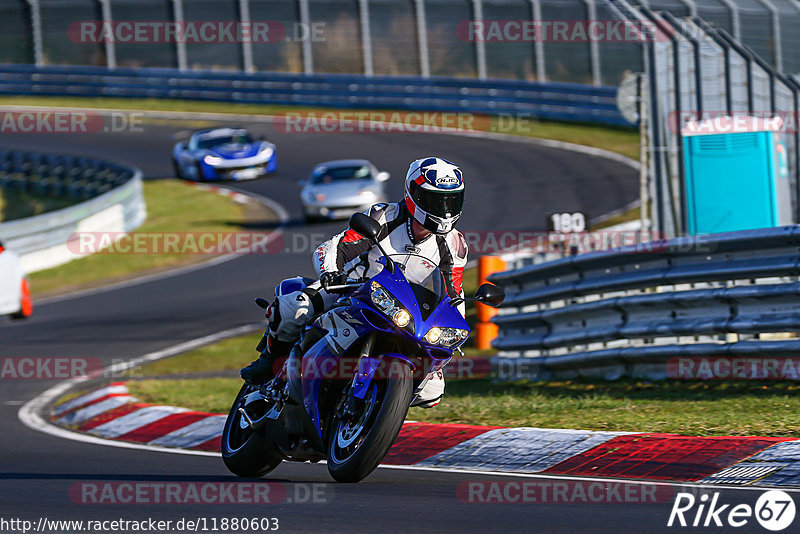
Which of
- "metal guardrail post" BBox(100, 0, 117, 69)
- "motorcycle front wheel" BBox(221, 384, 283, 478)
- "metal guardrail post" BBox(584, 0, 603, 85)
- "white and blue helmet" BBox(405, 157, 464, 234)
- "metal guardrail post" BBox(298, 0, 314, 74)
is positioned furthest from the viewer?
"metal guardrail post" BBox(100, 0, 117, 69)

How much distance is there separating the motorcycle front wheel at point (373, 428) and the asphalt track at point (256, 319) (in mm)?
151

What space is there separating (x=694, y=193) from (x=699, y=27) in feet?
6.41

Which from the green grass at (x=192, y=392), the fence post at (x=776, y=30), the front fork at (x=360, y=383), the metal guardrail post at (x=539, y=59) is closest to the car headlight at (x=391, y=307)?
the front fork at (x=360, y=383)

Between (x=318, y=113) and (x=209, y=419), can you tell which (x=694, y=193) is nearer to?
(x=209, y=419)

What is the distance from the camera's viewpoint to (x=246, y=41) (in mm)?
42438

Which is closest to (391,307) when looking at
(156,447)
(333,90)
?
(156,447)

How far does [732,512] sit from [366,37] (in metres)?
36.8

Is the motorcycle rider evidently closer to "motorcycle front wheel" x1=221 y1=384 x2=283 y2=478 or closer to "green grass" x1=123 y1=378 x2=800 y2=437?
"motorcycle front wheel" x1=221 y1=384 x2=283 y2=478

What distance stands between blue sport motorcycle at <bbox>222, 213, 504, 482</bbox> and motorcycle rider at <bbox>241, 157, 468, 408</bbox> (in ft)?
0.31

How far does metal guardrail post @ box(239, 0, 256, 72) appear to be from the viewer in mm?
42125

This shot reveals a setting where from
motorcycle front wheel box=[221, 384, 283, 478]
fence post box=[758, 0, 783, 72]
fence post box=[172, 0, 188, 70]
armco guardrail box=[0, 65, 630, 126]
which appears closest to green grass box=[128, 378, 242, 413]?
motorcycle front wheel box=[221, 384, 283, 478]

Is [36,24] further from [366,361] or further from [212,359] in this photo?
[366,361]

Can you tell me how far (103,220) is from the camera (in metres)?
25.5

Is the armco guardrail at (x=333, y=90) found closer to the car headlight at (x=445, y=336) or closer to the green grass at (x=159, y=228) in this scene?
the green grass at (x=159, y=228)
